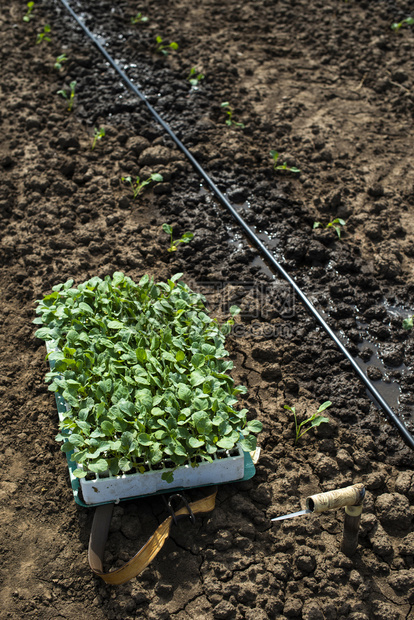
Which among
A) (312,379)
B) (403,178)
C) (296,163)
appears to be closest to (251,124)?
(296,163)

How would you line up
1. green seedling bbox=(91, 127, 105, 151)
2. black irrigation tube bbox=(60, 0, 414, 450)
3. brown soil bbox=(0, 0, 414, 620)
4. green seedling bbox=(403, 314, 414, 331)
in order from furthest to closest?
green seedling bbox=(91, 127, 105, 151)
green seedling bbox=(403, 314, 414, 331)
black irrigation tube bbox=(60, 0, 414, 450)
brown soil bbox=(0, 0, 414, 620)

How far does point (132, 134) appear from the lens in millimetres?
5391

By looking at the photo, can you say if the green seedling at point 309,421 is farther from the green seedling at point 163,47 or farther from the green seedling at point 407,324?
the green seedling at point 163,47

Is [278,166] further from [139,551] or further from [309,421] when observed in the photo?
[139,551]

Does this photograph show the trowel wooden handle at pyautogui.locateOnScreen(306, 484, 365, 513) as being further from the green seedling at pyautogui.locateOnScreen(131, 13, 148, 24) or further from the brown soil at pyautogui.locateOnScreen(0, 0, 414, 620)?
the green seedling at pyautogui.locateOnScreen(131, 13, 148, 24)

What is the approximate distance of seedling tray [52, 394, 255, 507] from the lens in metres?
2.88

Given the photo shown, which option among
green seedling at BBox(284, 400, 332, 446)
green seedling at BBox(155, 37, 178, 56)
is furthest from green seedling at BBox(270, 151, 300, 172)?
green seedling at BBox(284, 400, 332, 446)

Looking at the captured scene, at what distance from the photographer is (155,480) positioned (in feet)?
9.64

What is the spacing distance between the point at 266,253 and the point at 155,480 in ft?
6.97

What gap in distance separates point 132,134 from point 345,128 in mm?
1990

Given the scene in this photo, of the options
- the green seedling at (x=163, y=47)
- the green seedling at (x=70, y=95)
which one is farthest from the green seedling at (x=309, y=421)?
the green seedling at (x=163, y=47)

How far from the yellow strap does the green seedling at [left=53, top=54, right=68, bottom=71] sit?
4.70 meters

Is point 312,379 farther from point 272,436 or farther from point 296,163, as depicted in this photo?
point 296,163

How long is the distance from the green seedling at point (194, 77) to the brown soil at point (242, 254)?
65 mm
